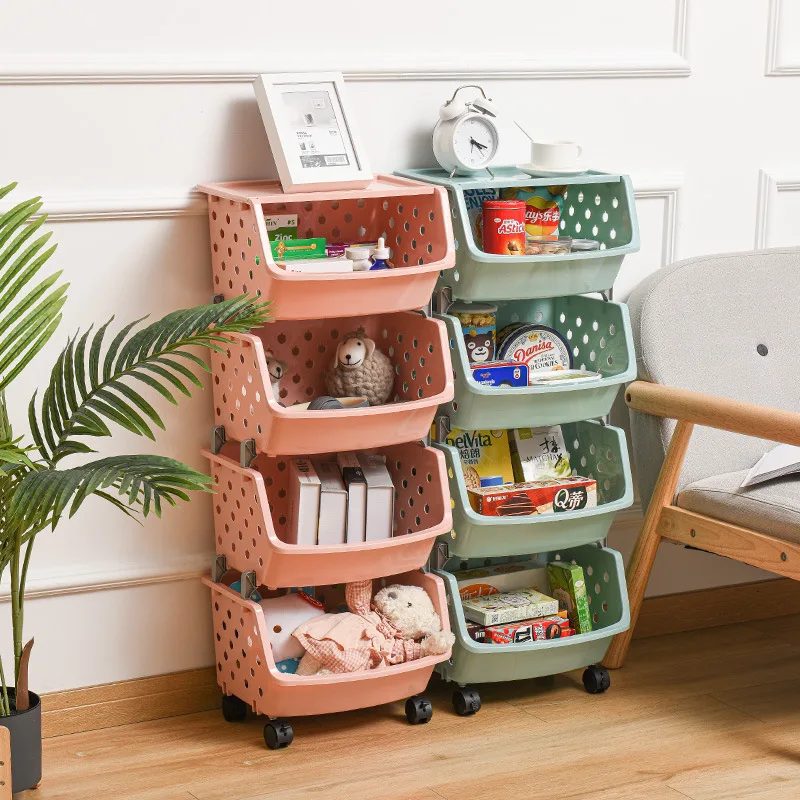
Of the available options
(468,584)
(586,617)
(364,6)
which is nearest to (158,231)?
(364,6)

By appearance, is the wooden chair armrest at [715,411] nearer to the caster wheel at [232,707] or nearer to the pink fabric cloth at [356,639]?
the pink fabric cloth at [356,639]

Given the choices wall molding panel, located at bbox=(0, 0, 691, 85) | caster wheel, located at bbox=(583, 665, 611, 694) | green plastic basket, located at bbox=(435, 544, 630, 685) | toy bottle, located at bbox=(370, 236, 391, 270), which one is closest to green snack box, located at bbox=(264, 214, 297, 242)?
toy bottle, located at bbox=(370, 236, 391, 270)

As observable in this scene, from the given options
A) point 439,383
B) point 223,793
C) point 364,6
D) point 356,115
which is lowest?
point 223,793

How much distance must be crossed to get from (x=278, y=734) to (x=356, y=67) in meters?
1.19

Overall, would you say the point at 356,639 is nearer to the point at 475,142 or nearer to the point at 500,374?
the point at 500,374

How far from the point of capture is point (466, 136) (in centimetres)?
231

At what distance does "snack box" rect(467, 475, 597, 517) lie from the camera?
7.63 feet

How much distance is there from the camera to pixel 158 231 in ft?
7.40

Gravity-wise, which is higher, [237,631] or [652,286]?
[652,286]

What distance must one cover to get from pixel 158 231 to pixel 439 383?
56 cm

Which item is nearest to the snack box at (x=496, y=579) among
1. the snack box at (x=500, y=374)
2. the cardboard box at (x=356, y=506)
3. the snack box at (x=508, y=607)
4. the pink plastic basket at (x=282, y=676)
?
the snack box at (x=508, y=607)

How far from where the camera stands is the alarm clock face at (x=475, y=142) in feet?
7.54

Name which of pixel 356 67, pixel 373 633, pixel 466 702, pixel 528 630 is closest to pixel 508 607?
pixel 528 630

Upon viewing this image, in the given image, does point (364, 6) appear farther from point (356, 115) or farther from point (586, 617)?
point (586, 617)
